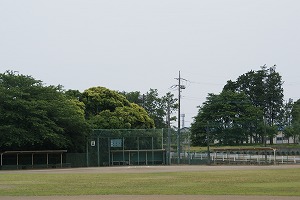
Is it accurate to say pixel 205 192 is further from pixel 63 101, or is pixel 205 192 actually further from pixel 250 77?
pixel 250 77

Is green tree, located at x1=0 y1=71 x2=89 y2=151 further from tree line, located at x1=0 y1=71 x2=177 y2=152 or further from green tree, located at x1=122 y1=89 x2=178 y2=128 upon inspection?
green tree, located at x1=122 y1=89 x2=178 y2=128

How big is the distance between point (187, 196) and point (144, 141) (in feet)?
131

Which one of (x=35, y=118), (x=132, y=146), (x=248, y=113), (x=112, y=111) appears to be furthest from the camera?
(x=248, y=113)

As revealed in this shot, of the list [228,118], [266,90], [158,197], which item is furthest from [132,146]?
[266,90]

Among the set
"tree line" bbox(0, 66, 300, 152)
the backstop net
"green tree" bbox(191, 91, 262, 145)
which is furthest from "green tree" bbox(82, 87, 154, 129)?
"green tree" bbox(191, 91, 262, 145)

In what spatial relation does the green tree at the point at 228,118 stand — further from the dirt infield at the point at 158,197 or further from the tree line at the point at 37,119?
the dirt infield at the point at 158,197

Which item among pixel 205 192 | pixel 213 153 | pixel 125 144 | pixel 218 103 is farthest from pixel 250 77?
pixel 205 192

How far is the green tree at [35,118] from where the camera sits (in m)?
50.8

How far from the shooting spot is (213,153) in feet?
201

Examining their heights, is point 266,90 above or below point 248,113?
above

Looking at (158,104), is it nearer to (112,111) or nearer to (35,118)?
(112,111)

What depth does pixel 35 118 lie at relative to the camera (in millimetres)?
51812

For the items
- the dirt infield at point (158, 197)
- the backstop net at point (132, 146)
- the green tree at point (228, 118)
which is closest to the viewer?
the dirt infield at point (158, 197)

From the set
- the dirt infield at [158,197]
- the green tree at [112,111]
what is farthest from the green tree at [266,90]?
the dirt infield at [158,197]
